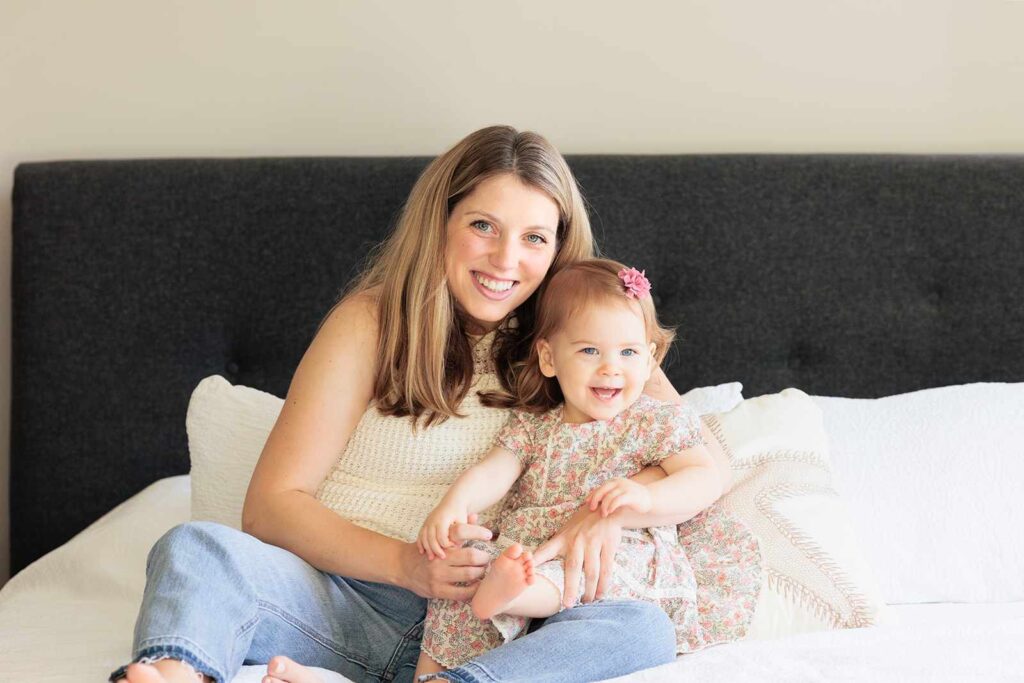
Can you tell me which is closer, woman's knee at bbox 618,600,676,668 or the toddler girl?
woman's knee at bbox 618,600,676,668

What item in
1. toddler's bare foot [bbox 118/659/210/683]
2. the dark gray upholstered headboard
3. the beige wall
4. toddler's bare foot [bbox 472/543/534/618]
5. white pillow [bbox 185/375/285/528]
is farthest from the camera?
the beige wall

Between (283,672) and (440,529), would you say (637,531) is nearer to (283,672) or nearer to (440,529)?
(440,529)

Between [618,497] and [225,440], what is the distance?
722 mm

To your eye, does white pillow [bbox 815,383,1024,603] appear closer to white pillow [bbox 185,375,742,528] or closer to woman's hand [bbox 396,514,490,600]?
white pillow [bbox 185,375,742,528]

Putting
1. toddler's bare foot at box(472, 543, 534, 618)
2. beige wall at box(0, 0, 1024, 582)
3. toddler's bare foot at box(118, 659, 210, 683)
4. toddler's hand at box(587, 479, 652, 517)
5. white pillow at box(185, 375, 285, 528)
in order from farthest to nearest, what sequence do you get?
beige wall at box(0, 0, 1024, 582)
white pillow at box(185, 375, 285, 528)
toddler's hand at box(587, 479, 652, 517)
toddler's bare foot at box(472, 543, 534, 618)
toddler's bare foot at box(118, 659, 210, 683)

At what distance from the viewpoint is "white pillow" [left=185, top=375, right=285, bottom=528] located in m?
A: 1.77

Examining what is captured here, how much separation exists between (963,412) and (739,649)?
0.71 metres

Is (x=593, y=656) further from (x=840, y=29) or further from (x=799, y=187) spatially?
(x=840, y=29)

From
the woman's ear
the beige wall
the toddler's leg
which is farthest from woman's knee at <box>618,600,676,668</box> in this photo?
the beige wall

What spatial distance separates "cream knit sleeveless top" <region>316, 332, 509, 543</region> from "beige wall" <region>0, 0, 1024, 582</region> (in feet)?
2.56

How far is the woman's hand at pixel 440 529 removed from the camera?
1.41 meters

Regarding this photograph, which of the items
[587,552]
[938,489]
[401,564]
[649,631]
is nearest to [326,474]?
[401,564]

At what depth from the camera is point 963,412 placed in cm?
182

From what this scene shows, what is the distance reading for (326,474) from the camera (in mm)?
1621
